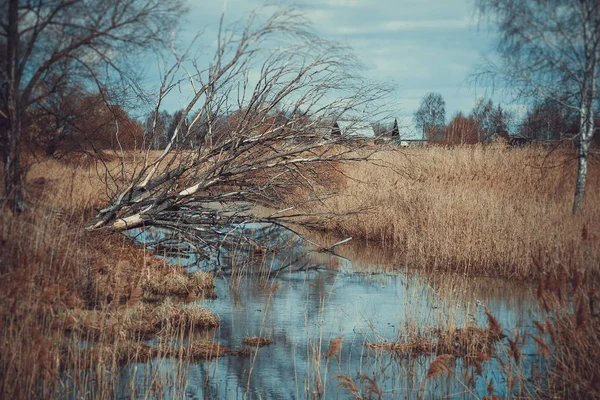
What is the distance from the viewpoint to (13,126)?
6.39m

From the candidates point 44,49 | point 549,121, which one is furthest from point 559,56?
point 44,49

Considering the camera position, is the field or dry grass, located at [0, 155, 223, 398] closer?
dry grass, located at [0, 155, 223, 398]

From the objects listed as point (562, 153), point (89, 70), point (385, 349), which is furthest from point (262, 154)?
point (562, 153)

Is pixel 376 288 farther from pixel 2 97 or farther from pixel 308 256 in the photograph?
pixel 2 97

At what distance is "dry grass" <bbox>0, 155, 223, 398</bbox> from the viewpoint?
14.2 ft

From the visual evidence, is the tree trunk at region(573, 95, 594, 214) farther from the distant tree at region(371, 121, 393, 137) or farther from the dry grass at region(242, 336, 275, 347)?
the dry grass at region(242, 336, 275, 347)

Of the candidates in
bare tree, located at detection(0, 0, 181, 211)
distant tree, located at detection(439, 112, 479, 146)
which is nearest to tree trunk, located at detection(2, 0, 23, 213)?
bare tree, located at detection(0, 0, 181, 211)

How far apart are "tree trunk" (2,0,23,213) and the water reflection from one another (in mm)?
1979

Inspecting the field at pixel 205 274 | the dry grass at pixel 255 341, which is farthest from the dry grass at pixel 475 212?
the dry grass at pixel 255 341

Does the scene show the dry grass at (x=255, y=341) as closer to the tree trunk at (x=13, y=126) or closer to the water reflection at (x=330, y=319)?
the water reflection at (x=330, y=319)

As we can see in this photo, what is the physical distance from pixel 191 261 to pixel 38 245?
233 inches

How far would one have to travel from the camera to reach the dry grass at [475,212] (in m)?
10.1

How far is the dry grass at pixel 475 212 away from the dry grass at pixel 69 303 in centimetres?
352

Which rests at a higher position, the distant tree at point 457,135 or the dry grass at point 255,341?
the distant tree at point 457,135
